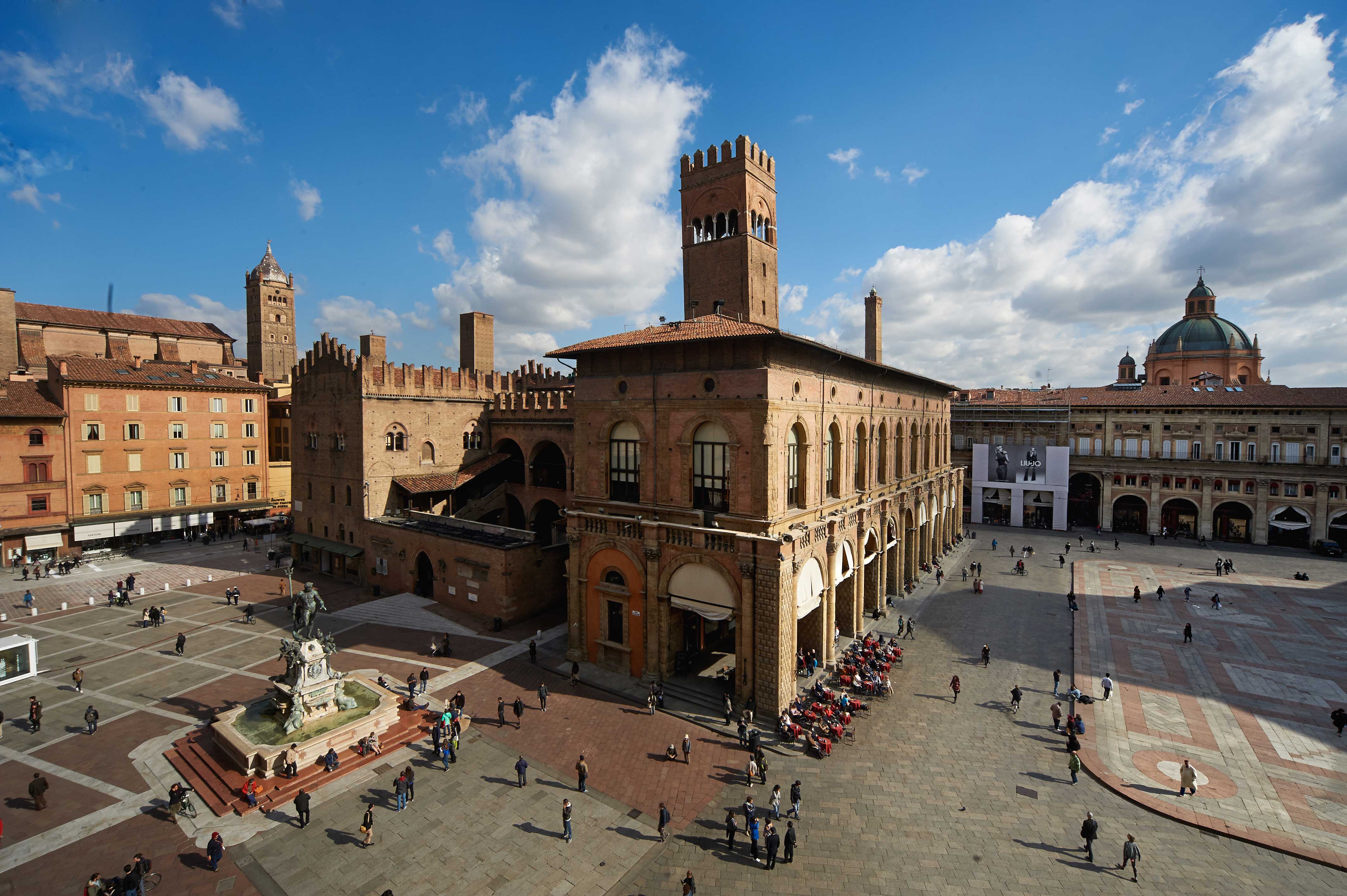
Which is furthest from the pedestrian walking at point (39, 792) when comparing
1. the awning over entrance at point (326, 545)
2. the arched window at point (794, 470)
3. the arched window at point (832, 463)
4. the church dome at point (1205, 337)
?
the church dome at point (1205, 337)

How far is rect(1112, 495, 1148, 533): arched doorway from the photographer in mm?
58156

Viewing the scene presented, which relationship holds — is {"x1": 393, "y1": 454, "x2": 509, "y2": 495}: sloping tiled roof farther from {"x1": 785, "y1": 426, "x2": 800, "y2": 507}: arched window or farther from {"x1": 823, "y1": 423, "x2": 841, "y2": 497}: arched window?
{"x1": 785, "y1": 426, "x2": 800, "y2": 507}: arched window

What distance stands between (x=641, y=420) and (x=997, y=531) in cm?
4867

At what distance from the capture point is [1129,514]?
58719 mm

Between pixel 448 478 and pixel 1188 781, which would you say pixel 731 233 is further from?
pixel 1188 781

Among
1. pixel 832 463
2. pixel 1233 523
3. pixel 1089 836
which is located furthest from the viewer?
pixel 1233 523

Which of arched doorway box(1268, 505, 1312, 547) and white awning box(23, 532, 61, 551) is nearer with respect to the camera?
white awning box(23, 532, 61, 551)

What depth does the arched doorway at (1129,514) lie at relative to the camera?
191 feet

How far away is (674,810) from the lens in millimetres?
17188

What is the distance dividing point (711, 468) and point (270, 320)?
291ft

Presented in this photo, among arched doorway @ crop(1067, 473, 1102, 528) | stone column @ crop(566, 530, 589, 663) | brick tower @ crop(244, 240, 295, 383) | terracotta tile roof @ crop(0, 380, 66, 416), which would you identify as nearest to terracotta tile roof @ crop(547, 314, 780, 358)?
stone column @ crop(566, 530, 589, 663)

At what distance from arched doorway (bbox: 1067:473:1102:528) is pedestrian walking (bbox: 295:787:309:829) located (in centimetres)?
6671

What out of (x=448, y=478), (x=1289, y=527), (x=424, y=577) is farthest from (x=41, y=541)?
(x=1289, y=527)

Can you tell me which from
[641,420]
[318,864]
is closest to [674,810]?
[318,864]
